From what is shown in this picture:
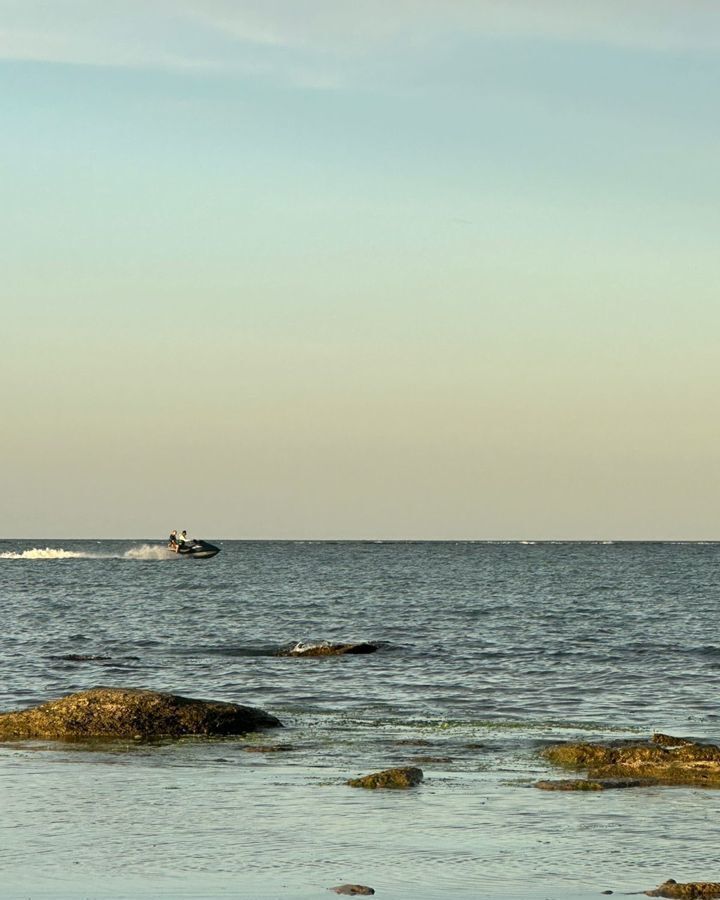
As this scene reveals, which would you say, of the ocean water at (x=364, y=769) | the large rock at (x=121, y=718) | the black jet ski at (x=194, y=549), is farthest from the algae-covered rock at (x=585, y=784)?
the black jet ski at (x=194, y=549)

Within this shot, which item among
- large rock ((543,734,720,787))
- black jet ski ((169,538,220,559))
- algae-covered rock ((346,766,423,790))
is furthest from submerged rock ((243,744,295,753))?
black jet ski ((169,538,220,559))

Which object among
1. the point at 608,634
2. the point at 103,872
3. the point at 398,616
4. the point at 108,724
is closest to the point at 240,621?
the point at 398,616

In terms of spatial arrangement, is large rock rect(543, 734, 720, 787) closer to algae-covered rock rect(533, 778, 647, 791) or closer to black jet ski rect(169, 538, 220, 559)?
algae-covered rock rect(533, 778, 647, 791)

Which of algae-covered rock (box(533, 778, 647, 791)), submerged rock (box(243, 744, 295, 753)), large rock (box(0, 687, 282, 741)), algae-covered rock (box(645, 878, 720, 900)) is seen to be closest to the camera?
algae-covered rock (box(645, 878, 720, 900))

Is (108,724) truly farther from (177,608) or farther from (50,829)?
(177,608)

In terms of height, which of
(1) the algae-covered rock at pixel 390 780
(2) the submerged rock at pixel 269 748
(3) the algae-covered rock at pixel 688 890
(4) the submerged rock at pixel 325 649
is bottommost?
(2) the submerged rock at pixel 269 748

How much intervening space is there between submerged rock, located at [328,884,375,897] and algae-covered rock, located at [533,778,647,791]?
693 cm

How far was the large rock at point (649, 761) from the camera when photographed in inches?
821

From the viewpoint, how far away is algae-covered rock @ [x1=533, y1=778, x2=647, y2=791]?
785 inches

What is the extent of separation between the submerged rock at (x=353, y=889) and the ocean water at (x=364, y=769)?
0.15 metres

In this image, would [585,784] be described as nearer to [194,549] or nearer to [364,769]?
[364,769]

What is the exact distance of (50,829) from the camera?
16.4 meters

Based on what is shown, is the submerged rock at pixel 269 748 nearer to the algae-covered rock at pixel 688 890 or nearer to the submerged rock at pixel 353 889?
the submerged rock at pixel 353 889

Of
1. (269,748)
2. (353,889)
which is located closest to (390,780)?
(269,748)
